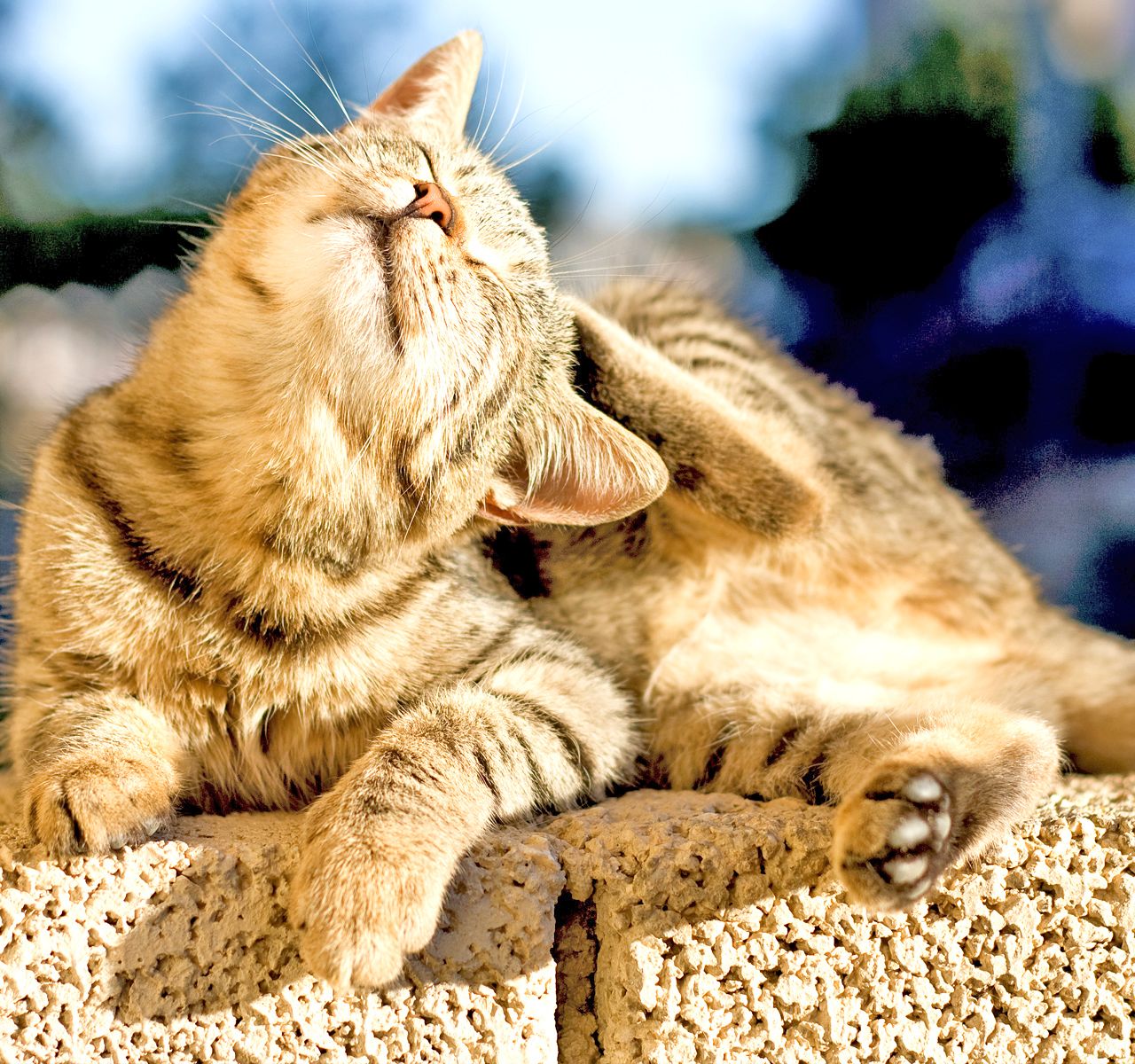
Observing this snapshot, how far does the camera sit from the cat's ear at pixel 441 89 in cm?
134

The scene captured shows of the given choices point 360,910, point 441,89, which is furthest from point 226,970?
point 441,89

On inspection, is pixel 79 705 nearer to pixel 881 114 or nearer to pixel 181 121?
pixel 181 121

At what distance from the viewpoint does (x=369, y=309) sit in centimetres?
99

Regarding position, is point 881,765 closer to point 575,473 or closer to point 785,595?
point 575,473

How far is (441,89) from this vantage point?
4.44ft

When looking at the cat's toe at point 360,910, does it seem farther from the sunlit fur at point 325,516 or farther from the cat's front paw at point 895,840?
the cat's front paw at point 895,840

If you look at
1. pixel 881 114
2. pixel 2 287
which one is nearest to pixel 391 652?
pixel 2 287

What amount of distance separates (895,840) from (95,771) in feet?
2.24

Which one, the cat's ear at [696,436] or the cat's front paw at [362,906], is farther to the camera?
the cat's ear at [696,436]

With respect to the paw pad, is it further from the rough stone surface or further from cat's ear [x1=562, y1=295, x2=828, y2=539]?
cat's ear [x1=562, y1=295, x2=828, y2=539]

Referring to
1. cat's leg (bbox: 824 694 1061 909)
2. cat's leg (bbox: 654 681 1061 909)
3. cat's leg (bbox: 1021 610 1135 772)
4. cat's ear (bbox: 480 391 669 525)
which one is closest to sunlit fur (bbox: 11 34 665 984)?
cat's ear (bbox: 480 391 669 525)

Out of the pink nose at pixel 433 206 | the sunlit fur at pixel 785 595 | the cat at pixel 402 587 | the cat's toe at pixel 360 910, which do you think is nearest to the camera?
the cat's toe at pixel 360 910

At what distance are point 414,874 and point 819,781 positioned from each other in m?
0.47

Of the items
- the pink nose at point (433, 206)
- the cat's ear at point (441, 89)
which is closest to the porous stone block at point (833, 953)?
the pink nose at point (433, 206)
